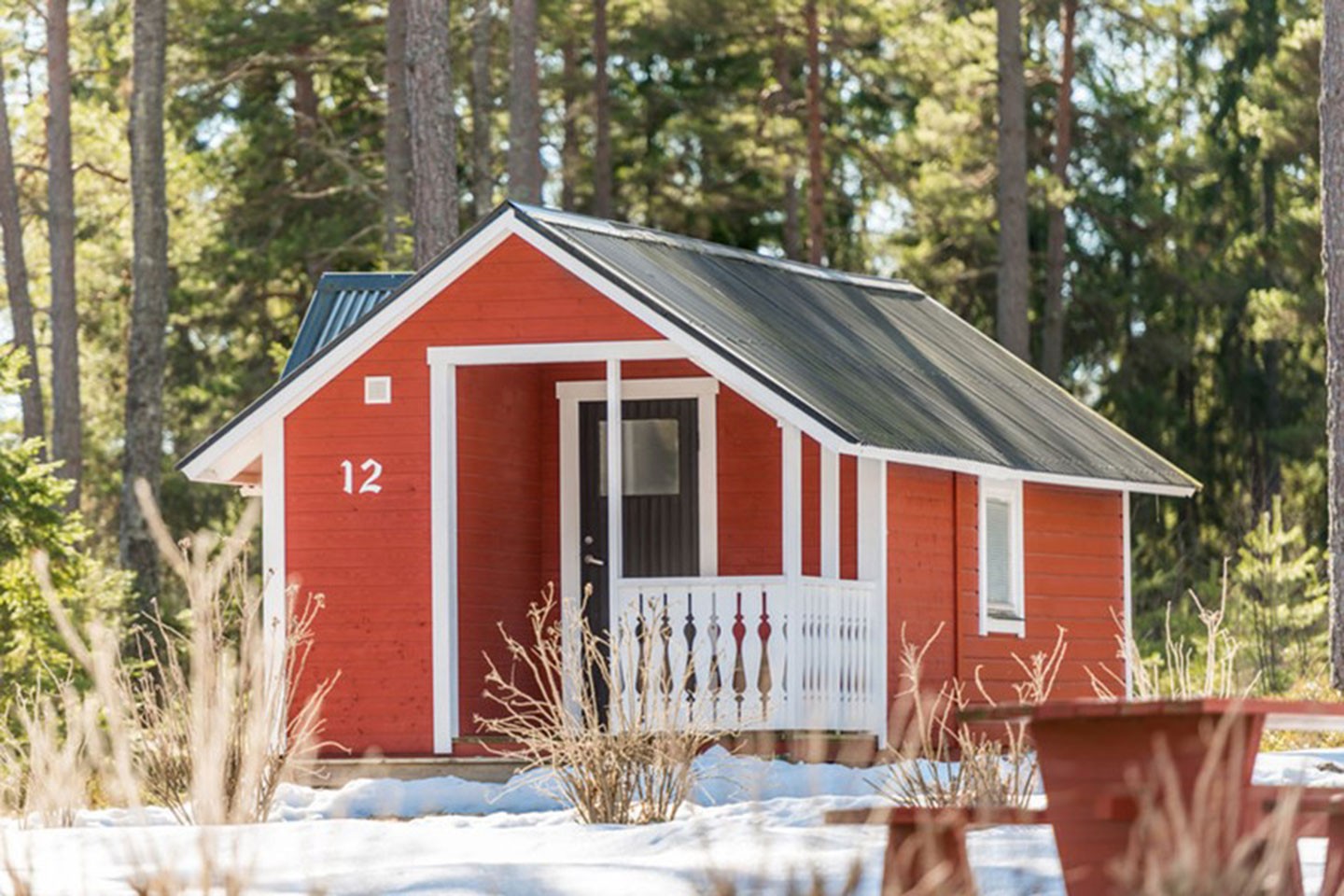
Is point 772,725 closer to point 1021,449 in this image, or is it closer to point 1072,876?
point 1021,449

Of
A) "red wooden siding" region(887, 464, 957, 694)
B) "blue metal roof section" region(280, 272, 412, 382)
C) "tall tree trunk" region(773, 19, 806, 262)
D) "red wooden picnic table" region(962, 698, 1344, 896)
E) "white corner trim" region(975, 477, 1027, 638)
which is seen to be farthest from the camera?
"tall tree trunk" region(773, 19, 806, 262)

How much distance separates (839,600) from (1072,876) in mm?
8980

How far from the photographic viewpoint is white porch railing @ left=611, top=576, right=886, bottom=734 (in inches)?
614

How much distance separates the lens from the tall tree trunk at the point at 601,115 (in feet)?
118

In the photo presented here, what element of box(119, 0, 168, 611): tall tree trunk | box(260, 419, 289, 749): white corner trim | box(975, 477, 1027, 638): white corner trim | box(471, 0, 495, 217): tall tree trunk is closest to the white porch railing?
box(260, 419, 289, 749): white corner trim

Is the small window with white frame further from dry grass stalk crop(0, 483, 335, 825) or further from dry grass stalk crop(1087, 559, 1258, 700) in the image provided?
dry grass stalk crop(0, 483, 335, 825)

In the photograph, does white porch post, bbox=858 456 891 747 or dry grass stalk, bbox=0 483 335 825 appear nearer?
dry grass stalk, bbox=0 483 335 825

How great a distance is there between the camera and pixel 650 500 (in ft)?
58.1

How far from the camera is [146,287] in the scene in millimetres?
28312

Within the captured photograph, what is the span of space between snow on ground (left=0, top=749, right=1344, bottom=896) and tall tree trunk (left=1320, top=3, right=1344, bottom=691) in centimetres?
621

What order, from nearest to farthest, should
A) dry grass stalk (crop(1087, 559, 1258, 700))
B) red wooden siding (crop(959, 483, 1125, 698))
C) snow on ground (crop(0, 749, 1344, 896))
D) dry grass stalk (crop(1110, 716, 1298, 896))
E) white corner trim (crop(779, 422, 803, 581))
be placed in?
dry grass stalk (crop(1110, 716, 1298, 896))
snow on ground (crop(0, 749, 1344, 896))
dry grass stalk (crop(1087, 559, 1258, 700))
white corner trim (crop(779, 422, 803, 581))
red wooden siding (crop(959, 483, 1125, 698))

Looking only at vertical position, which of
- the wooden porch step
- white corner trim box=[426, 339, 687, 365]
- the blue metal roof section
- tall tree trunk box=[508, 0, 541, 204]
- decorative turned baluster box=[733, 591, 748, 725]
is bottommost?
the wooden porch step

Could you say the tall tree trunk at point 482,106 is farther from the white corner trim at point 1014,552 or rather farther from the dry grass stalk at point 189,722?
the dry grass stalk at point 189,722

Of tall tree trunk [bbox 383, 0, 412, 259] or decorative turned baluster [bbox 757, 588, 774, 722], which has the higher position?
tall tree trunk [bbox 383, 0, 412, 259]
